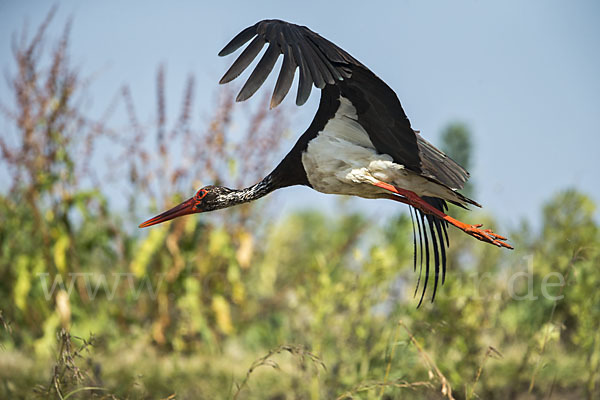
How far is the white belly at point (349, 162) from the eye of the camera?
321 centimetres

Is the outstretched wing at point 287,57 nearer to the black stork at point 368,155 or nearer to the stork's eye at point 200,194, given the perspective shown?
the black stork at point 368,155

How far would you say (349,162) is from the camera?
3225 millimetres

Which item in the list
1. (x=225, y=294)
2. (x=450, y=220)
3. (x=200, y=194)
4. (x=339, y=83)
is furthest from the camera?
(x=225, y=294)

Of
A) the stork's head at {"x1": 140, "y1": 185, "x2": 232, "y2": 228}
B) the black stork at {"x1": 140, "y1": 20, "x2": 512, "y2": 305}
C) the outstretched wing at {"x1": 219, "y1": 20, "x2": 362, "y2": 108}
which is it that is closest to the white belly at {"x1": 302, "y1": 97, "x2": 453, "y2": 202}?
the black stork at {"x1": 140, "y1": 20, "x2": 512, "y2": 305}

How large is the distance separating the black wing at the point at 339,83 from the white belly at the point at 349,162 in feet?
0.14

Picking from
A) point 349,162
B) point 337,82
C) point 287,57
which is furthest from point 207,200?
point 287,57

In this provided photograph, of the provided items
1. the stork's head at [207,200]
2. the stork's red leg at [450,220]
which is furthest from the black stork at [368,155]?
the stork's head at [207,200]

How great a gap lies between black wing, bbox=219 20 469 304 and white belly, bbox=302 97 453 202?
0.04 meters

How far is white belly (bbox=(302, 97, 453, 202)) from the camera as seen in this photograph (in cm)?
321

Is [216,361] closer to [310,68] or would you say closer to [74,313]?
[74,313]

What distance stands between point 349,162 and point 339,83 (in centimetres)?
38

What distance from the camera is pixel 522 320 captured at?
22.6ft

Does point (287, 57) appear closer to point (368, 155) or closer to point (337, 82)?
point (337, 82)

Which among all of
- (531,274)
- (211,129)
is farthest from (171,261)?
(531,274)
